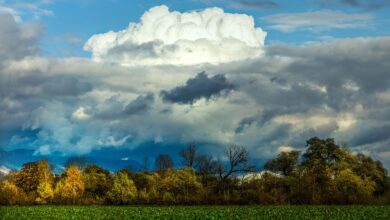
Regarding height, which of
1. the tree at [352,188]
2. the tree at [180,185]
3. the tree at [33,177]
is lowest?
the tree at [352,188]

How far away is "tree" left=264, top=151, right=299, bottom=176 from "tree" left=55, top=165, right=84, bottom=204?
42536 mm

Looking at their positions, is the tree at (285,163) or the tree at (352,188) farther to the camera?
the tree at (285,163)

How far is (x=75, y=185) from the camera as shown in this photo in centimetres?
13250

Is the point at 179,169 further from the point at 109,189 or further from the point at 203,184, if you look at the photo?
the point at 109,189

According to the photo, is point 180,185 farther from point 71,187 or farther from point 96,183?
point 71,187

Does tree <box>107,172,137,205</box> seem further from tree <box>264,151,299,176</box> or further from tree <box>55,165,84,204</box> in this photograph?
tree <box>264,151,299,176</box>

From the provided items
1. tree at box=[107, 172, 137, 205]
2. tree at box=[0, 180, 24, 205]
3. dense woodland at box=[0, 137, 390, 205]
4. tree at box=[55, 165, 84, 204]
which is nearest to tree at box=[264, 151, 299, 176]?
dense woodland at box=[0, 137, 390, 205]

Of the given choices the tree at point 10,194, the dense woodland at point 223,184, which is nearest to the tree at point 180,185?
the dense woodland at point 223,184

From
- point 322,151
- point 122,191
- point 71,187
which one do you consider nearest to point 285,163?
point 322,151

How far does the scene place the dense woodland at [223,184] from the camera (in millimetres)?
116562

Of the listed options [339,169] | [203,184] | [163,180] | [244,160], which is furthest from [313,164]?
[163,180]

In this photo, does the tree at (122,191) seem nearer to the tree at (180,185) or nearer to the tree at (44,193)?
the tree at (180,185)

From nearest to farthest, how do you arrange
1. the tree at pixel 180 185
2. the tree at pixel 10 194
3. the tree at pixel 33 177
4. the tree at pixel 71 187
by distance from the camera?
the tree at pixel 180 185 → the tree at pixel 71 187 → the tree at pixel 10 194 → the tree at pixel 33 177

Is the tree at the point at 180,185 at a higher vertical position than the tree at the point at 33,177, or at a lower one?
lower
